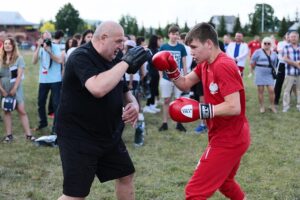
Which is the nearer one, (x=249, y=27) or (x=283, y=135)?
(x=283, y=135)

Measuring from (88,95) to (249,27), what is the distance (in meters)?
51.8

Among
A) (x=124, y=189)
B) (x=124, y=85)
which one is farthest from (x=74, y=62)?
(x=124, y=189)

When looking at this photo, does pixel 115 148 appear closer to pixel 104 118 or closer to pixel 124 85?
pixel 104 118

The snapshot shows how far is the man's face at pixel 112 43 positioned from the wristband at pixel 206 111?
788 millimetres

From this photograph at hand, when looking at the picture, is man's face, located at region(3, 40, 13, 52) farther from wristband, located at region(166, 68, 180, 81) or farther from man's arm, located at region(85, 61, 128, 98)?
man's arm, located at region(85, 61, 128, 98)

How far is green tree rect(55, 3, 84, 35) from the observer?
79.3 metres

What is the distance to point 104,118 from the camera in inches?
129

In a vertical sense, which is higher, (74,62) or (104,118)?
(74,62)

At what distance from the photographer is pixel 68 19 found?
80500 millimetres

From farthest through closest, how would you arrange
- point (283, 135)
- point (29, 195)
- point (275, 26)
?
point (275, 26), point (283, 135), point (29, 195)

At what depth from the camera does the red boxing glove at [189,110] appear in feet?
11.0

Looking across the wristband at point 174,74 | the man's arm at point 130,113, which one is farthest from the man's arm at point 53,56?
the man's arm at point 130,113

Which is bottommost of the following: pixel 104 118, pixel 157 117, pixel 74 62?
pixel 157 117

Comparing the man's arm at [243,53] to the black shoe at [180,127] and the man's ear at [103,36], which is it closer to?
the black shoe at [180,127]
